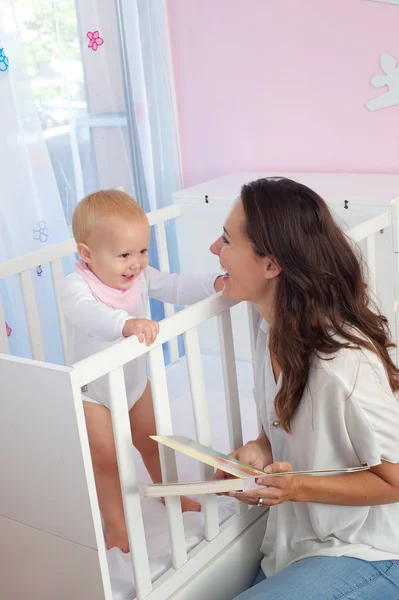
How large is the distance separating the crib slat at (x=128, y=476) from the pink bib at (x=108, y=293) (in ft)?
1.19

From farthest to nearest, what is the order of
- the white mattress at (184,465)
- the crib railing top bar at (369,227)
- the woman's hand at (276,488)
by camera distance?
the crib railing top bar at (369,227), the white mattress at (184,465), the woman's hand at (276,488)

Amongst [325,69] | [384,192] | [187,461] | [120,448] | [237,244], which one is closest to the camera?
[120,448]

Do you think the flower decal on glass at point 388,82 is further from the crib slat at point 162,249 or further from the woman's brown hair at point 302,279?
the woman's brown hair at point 302,279

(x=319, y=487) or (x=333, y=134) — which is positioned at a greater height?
(x=333, y=134)

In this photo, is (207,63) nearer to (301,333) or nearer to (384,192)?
(384,192)

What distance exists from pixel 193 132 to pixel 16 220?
0.76 meters

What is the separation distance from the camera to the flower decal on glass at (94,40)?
6.98 ft

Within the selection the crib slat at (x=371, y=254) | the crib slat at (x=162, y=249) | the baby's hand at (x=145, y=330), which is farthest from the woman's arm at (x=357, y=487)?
the crib slat at (x=162, y=249)

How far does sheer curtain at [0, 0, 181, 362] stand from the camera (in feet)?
6.28

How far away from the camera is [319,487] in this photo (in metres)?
1.25

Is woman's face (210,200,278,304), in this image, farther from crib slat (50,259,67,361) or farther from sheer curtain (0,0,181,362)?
sheer curtain (0,0,181,362)

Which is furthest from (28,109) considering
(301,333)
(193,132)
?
(301,333)

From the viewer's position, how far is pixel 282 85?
2275 mm

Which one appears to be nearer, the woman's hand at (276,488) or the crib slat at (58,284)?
the woman's hand at (276,488)
